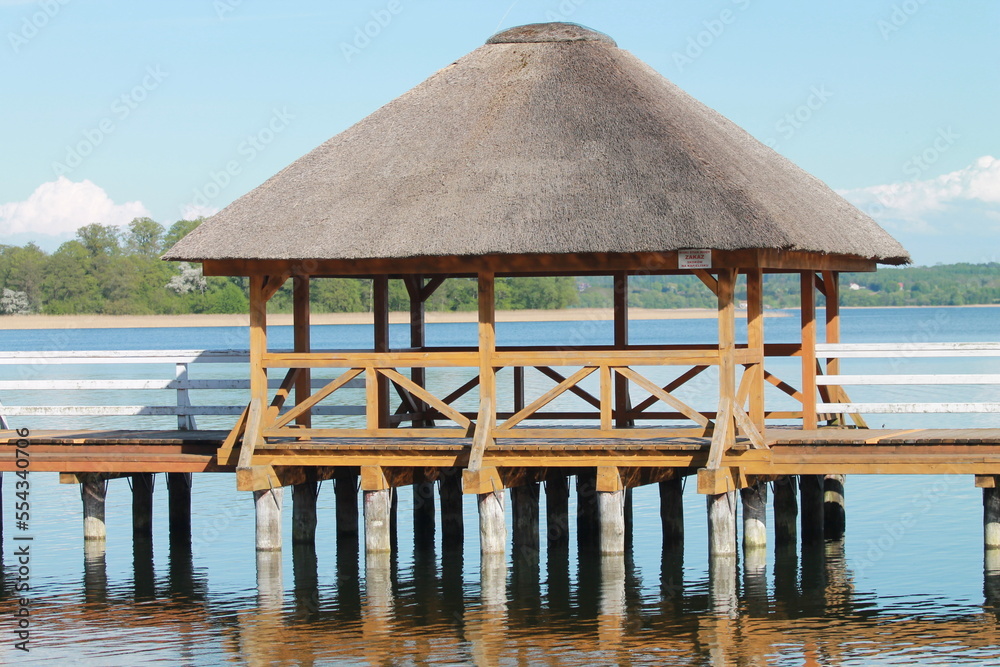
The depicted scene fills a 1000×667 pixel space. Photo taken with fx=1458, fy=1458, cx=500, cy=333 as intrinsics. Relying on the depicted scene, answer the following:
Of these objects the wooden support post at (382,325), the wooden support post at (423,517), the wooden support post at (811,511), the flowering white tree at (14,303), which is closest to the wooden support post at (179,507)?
the wooden support post at (423,517)

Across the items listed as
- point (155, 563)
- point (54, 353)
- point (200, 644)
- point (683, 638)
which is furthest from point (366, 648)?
point (54, 353)

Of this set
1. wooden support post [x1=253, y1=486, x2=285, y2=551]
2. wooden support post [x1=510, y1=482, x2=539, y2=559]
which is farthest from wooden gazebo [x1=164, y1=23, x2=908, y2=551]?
wooden support post [x1=510, y1=482, x2=539, y2=559]

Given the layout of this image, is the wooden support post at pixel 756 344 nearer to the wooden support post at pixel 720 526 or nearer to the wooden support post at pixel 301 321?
the wooden support post at pixel 720 526

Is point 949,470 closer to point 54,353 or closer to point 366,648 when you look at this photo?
point 366,648

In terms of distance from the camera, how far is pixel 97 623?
13953 millimetres

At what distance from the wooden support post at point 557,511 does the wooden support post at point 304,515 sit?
2.75 metres

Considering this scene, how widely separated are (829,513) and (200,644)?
883 centimetres

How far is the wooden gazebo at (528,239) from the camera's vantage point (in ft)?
47.8

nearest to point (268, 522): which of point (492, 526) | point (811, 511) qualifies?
point (492, 526)

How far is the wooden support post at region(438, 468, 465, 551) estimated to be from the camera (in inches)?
696

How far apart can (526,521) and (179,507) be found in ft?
15.3

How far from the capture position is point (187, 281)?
91938 mm

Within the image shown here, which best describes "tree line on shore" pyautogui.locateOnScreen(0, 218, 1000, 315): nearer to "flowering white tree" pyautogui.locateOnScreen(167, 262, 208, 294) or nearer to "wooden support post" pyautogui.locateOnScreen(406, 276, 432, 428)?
"flowering white tree" pyautogui.locateOnScreen(167, 262, 208, 294)

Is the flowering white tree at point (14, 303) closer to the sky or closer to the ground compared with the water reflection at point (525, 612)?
closer to the sky
